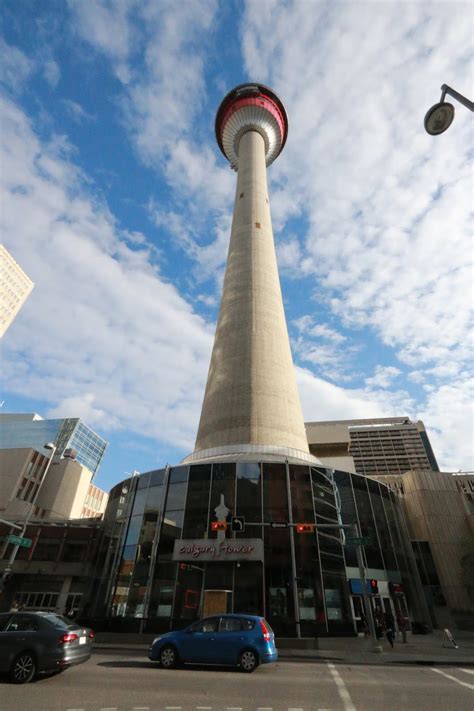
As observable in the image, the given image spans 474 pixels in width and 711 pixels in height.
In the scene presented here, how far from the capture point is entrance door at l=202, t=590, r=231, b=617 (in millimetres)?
18286

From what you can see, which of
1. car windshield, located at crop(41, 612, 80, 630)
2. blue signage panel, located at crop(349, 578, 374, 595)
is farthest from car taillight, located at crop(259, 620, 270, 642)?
blue signage panel, located at crop(349, 578, 374, 595)

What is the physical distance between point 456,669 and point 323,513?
989 centimetres

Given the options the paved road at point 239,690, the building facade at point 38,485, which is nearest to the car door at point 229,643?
the paved road at point 239,690

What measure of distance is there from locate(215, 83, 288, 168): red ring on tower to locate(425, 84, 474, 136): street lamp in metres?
54.1

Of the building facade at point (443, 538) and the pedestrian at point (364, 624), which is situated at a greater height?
the building facade at point (443, 538)

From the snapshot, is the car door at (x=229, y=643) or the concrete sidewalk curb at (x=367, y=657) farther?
the concrete sidewalk curb at (x=367, y=657)

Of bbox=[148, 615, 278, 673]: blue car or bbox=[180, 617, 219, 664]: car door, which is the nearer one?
bbox=[148, 615, 278, 673]: blue car

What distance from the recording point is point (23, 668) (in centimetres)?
849

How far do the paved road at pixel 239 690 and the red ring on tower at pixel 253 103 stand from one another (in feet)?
205

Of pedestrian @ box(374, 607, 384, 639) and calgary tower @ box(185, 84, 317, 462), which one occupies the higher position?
calgary tower @ box(185, 84, 317, 462)

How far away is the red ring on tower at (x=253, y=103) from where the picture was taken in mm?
54844

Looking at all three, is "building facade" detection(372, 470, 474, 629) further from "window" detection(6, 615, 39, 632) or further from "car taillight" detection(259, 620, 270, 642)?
"window" detection(6, 615, 39, 632)

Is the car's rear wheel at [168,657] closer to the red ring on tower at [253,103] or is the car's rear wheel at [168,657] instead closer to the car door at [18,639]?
the car door at [18,639]

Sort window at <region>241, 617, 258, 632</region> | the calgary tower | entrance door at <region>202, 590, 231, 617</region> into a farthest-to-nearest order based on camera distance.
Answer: the calgary tower → entrance door at <region>202, 590, 231, 617</region> → window at <region>241, 617, 258, 632</region>
